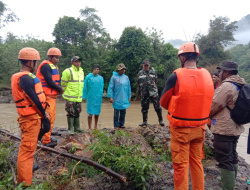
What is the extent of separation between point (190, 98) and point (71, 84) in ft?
10.7

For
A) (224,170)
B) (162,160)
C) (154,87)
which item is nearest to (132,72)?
(154,87)

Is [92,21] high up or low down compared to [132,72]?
up

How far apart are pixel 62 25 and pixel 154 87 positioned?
20.7m

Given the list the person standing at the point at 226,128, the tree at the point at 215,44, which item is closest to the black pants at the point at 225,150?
the person standing at the point at 226,128

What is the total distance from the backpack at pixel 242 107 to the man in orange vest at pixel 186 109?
565 millimetres

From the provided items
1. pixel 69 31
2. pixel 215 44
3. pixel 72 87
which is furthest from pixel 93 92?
pixel 215 44

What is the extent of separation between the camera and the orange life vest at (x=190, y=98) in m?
2.56

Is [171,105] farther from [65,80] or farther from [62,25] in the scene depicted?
[62,25]

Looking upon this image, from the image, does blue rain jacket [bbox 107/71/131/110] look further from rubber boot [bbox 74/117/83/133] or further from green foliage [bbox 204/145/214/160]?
green foliage [bbox 204/145/214/160]

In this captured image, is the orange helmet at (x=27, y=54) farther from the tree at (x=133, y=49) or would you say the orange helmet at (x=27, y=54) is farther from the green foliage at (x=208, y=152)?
the tree at (x=133, y=49)

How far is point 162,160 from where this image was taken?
4316 millimetres

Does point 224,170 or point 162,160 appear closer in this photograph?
point 224,170

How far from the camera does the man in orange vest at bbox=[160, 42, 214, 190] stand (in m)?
2.57

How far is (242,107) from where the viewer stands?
292 cm
